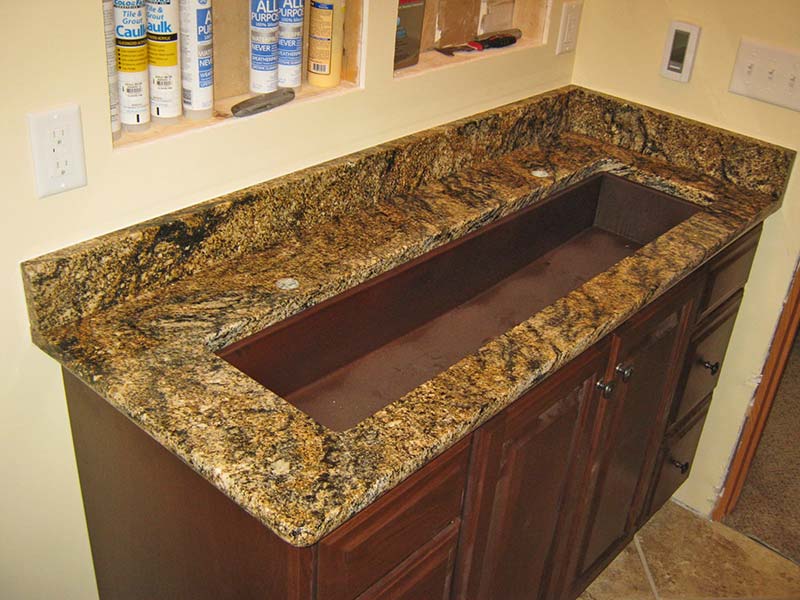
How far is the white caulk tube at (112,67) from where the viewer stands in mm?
1308

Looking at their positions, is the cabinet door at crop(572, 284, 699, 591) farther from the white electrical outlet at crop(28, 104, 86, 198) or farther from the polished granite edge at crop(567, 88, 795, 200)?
the white electrical outlet at crop(28, 104, 86, 198)

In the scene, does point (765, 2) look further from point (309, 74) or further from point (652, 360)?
point (309, 74)

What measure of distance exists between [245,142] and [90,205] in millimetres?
295

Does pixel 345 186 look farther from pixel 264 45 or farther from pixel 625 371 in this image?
pixel 625 371

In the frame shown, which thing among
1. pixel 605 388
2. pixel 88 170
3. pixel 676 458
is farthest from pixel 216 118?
pixel 676 458

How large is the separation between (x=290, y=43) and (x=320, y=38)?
0.07 m

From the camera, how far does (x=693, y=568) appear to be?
92.1 inches

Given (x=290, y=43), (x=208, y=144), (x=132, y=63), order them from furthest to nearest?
(x=290, y=43) → (x=208, y=144) → (x=132, y=63)

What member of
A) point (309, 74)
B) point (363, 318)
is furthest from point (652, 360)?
point (309, 74)

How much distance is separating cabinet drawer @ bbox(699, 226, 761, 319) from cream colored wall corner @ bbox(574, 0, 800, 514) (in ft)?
0.19

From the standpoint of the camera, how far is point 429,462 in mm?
1287

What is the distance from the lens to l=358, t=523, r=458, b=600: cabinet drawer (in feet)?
4.36

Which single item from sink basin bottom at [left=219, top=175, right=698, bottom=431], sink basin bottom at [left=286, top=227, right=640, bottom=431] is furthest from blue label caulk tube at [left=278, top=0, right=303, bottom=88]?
sink basin bottom at [left=286, top=227, right=640, bottom=431]

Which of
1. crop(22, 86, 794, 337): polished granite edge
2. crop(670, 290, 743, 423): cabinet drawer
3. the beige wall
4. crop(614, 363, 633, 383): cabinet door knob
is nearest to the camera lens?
the beige wall
